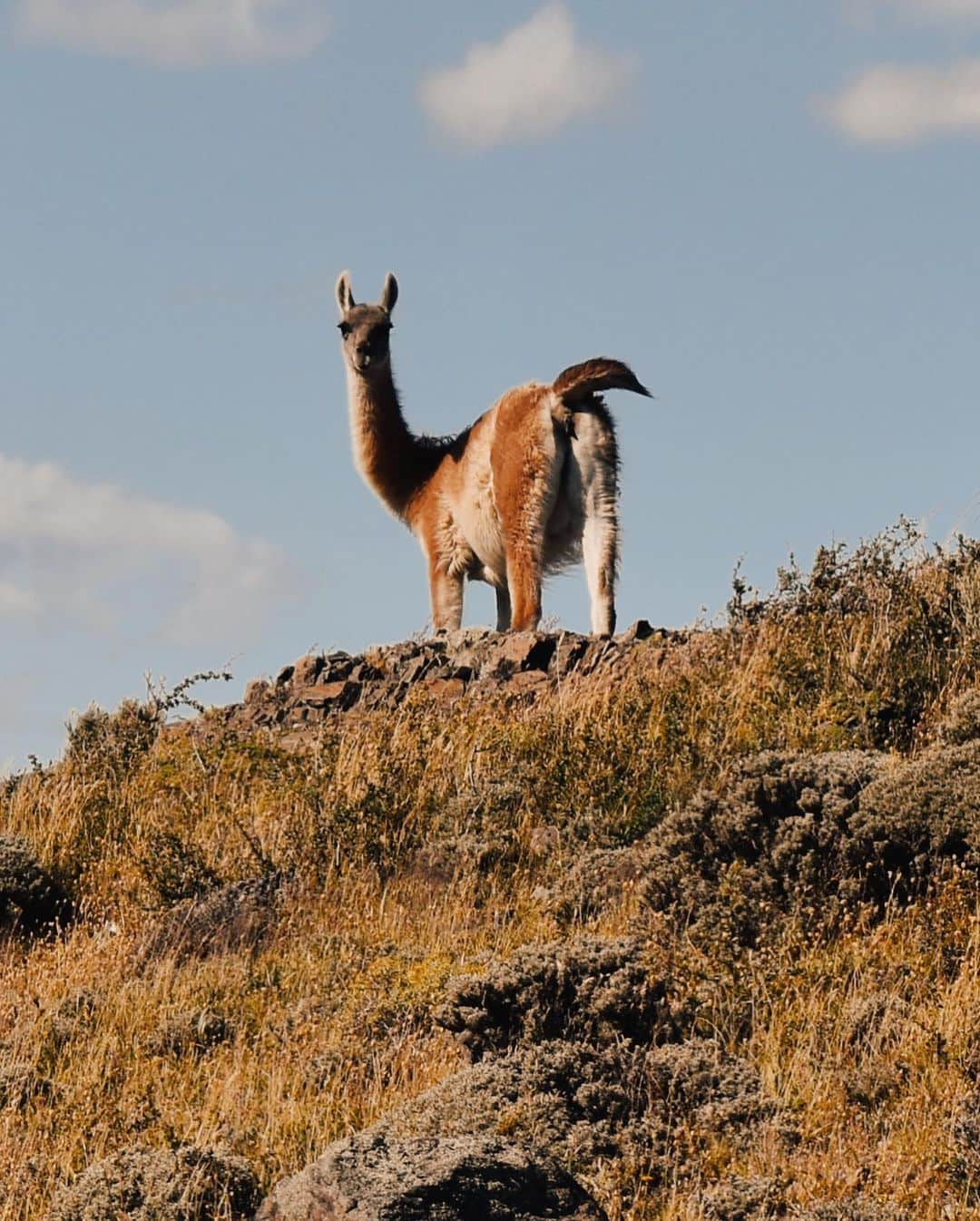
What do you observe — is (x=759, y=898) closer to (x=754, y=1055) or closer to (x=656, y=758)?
(x=754, y=1055)

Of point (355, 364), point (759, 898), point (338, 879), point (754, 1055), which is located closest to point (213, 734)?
point (338, 879)

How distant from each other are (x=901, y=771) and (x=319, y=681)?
5.98 metres

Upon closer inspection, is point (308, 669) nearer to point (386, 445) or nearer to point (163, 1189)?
point (386, 445)

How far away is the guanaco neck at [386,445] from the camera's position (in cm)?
1670

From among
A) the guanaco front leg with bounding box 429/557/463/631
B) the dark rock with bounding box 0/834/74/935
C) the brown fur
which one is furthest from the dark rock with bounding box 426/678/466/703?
the dark rock with bounding box 0/834/74/935

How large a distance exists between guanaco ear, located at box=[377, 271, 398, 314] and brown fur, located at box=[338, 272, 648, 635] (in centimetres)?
43

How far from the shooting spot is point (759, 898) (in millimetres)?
9102

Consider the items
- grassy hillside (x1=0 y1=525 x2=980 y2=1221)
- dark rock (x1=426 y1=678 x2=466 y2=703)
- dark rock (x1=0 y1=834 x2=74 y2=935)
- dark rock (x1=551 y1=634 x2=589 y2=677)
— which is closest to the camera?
grassy hillside (x1=0 y1=525 x2=980 y2=1221)

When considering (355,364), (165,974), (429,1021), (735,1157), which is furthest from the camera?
(355,364)

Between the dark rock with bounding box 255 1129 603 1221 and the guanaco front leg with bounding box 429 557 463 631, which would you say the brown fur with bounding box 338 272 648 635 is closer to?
the guanaco front leg with bounding box 429 557 463 631

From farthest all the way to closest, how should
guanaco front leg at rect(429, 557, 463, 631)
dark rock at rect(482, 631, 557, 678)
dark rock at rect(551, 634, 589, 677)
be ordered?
1. guanaco front leg at rect(429, 557, 463, 631)
2. dark rock at rect(482, 631, 557, 678)
3. dark rock at rect(551, 634, 589, 677)

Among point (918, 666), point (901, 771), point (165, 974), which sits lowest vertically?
point (165, 974)

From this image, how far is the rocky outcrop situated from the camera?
1345cm

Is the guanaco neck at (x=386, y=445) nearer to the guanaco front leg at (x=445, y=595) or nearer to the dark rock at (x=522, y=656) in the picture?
the guanaco front leg at (x=445, y=595)
